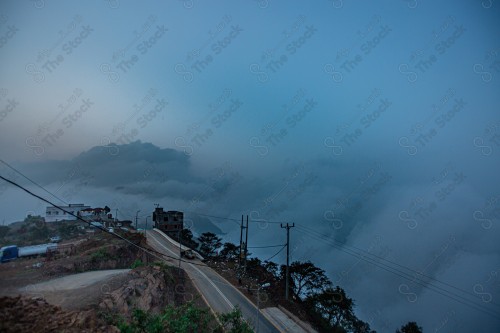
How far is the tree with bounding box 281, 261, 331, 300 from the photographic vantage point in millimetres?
44188

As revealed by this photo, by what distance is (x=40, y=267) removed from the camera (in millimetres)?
26391

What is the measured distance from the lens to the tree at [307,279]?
44188mm

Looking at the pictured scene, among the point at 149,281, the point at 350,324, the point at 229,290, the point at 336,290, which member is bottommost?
the point at 350,324

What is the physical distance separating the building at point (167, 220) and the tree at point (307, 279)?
49.1 m

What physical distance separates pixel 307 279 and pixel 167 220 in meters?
56.2

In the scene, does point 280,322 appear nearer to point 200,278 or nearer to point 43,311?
point 200,278

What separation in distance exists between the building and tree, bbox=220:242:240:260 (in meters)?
31.0

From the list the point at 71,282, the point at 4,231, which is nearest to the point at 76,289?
the point at 71,282

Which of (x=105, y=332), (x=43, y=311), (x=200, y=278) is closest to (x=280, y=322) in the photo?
(x=200, y=278)

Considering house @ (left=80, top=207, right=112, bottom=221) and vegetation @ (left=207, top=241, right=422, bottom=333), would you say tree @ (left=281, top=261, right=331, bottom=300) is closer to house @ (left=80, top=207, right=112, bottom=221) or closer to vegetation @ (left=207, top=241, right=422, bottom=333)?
vegetation @ (left=207, top=241, right=422, bottom=333)

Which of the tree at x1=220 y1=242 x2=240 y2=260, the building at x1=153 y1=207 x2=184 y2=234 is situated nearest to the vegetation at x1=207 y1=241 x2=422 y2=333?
the tree at x1=220 y1=242 x2=240 y2=260

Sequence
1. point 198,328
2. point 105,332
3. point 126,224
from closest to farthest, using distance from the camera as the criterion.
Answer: point 105,332, point 198,328, point 126,224

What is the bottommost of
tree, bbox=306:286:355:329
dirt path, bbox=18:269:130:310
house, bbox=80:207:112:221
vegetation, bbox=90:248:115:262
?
tree, bbox=306:286:355:329

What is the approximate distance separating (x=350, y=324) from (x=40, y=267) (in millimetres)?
44352
